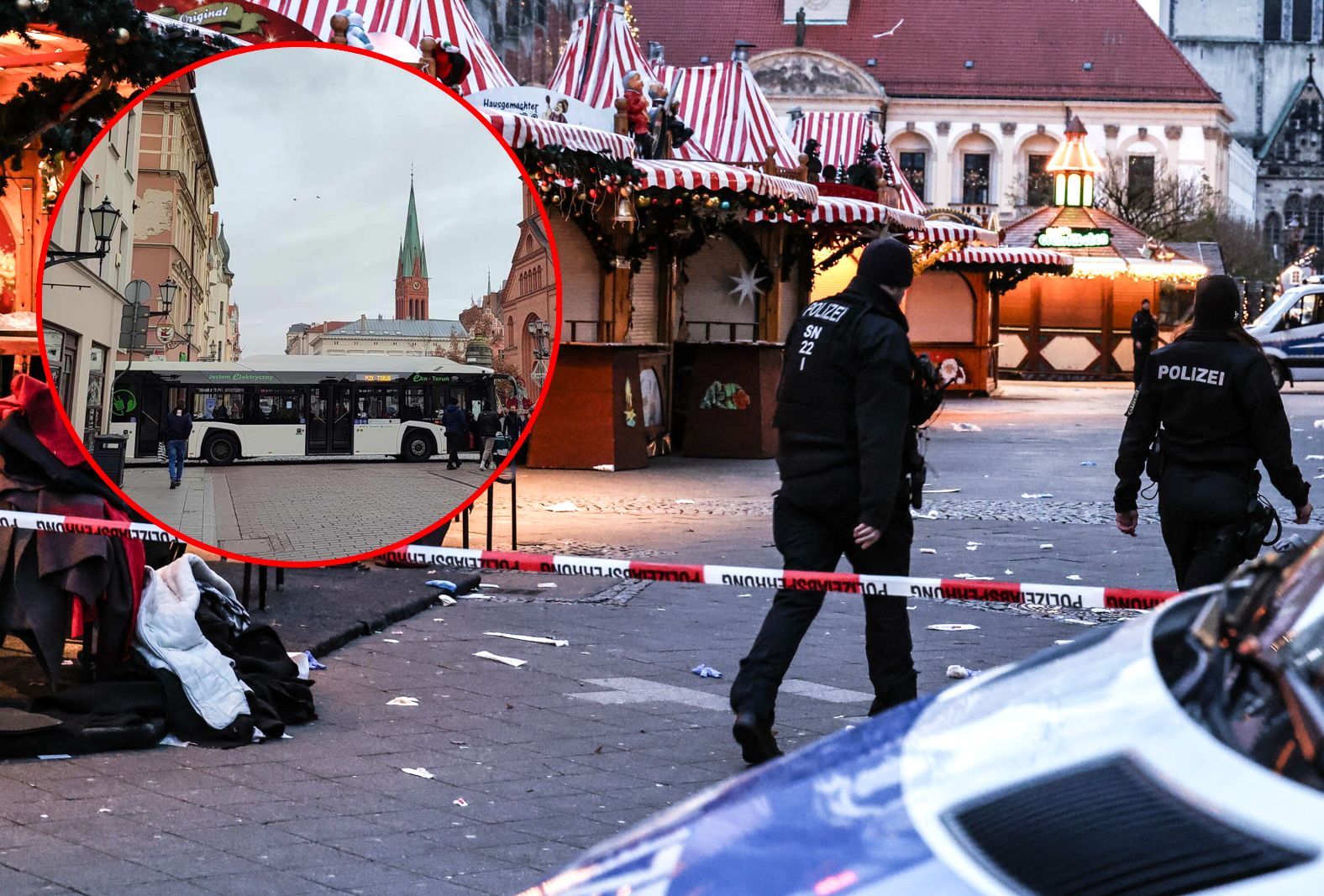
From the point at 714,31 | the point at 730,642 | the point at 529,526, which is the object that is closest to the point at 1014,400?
the point at 529,526

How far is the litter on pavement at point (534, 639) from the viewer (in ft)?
26.6

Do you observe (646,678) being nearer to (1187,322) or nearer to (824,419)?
(824,419)

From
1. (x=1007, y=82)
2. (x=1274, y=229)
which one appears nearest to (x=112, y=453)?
(x=1007, y=82)

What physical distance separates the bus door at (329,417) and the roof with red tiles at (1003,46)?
242ft

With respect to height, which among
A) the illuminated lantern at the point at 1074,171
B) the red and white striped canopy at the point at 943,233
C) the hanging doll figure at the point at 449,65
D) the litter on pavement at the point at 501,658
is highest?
the illuminated lantern at the point at 1074,171

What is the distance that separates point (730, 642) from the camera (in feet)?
27.2

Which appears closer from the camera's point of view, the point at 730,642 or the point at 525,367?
the point at 525,367

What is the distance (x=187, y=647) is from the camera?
627 cm

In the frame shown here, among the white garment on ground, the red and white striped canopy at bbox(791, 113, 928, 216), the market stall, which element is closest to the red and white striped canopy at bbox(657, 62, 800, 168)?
the red and white striped canopy at bbox(791, 113, 928, 216)

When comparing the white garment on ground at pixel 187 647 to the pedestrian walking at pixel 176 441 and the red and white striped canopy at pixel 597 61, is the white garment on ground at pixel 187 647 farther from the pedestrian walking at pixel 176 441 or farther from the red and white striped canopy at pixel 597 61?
the red and white striped canopy at pixel 597 61

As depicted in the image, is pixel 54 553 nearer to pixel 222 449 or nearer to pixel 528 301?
pixel 222 449

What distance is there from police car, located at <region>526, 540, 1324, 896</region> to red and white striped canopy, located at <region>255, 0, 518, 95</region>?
8.85m

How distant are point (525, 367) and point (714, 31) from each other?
239ft

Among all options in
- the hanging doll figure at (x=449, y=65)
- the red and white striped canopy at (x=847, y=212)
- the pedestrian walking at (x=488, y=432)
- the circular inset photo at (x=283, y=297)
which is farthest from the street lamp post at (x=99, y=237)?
the red and white striped canopy at (x=847, y=212)
